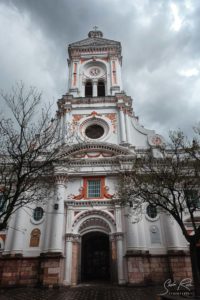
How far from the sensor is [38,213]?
1914cm

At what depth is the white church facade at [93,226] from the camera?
16373 mm

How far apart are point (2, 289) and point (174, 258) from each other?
12.0 m

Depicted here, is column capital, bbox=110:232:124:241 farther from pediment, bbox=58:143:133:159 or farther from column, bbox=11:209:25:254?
column, bbox=11:209:25:254

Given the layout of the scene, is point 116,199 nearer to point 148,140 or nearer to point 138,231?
point 138,231

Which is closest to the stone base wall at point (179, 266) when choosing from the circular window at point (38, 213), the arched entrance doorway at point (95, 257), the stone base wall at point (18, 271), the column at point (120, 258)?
the column at point (120, 258)

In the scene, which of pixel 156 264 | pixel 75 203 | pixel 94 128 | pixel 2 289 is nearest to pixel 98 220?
pixel 75 203

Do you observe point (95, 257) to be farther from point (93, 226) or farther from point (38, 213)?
point (38, 213)

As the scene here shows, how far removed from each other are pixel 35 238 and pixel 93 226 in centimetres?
464

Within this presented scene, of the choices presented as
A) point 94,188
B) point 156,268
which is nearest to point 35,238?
point 94,188

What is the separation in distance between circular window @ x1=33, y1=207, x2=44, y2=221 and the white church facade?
8 cm

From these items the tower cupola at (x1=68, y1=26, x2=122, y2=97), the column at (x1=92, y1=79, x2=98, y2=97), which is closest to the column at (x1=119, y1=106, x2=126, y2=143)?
the tower cupola at (x1=68, y1=26, x2=122, y2=97)

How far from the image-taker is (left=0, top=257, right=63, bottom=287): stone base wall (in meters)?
15.9

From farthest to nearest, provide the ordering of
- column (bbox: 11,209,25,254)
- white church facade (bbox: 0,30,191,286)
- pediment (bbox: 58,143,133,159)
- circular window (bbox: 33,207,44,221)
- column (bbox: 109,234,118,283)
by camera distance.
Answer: pediment (bbox: 58,143,133,159), circular window (bbox: 33,207,44,221), column (bbox: 11,209,25,254), column (bbox: 109,234,118,283), white church facade (bbox: 0,30,191,286)

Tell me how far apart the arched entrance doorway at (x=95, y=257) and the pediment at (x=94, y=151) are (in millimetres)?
6711
